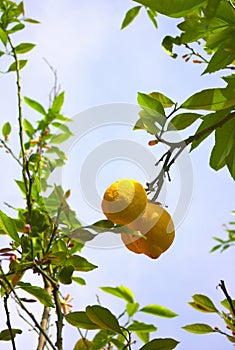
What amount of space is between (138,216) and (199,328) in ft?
1.70

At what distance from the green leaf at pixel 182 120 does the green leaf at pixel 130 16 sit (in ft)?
2.85

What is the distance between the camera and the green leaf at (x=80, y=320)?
77 cm

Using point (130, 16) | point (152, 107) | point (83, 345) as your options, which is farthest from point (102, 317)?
point (130, 16)

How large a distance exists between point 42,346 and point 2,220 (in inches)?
12.8

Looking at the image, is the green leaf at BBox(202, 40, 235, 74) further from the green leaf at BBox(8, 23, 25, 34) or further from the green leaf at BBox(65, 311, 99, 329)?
the green leaf at BBox(8, 23, 25, 34)

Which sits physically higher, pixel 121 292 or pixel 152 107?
pixel 152 107

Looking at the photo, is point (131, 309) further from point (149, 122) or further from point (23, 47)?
point (23, 47)

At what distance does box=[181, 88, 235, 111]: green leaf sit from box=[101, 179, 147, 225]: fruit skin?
0.17 m

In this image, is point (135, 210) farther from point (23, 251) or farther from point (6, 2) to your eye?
point (6, 2)

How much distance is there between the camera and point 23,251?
0.88 m

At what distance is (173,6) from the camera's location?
2.02 feet

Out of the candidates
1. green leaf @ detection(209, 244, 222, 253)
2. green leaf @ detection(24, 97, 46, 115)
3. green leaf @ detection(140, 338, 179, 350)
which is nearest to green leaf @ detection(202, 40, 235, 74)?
green leaf @ detection(140, 338, 179, 350)

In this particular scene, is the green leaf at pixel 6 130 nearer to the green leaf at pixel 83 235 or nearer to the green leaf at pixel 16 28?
the green leaf at pixel 16 28

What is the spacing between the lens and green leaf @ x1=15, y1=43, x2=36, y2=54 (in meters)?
1.69
